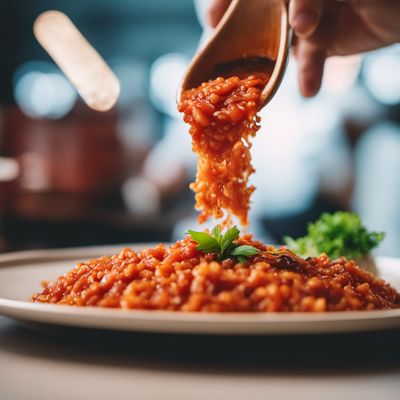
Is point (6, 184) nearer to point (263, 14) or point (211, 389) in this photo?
point (263, 14)

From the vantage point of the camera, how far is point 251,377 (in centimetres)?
145

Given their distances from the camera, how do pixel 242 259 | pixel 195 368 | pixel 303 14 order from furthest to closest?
pixel 303 14 → pixel 242 259 → pixel 195 368

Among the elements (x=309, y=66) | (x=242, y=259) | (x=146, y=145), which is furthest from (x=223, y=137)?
(x=146, y=145)

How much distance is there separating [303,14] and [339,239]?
1.25 metres

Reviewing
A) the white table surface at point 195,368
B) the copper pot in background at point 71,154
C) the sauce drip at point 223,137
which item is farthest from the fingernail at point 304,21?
the copper pot in background at point 71,154

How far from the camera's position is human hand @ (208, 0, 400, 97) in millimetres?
3291

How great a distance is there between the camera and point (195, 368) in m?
1.51

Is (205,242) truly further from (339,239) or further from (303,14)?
(339,239)

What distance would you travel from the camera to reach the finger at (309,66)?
3.54m

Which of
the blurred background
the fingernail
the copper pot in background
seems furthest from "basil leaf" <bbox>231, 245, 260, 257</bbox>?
the copper pot in background

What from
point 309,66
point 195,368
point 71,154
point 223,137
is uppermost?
point 309,66

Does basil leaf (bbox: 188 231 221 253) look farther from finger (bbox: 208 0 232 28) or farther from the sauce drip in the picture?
finger (bbox: 208 0 232 28)

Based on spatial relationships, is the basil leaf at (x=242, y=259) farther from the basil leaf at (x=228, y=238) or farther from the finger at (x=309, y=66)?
the finger at (x=309, y=66)

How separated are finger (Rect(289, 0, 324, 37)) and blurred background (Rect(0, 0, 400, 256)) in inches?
199
